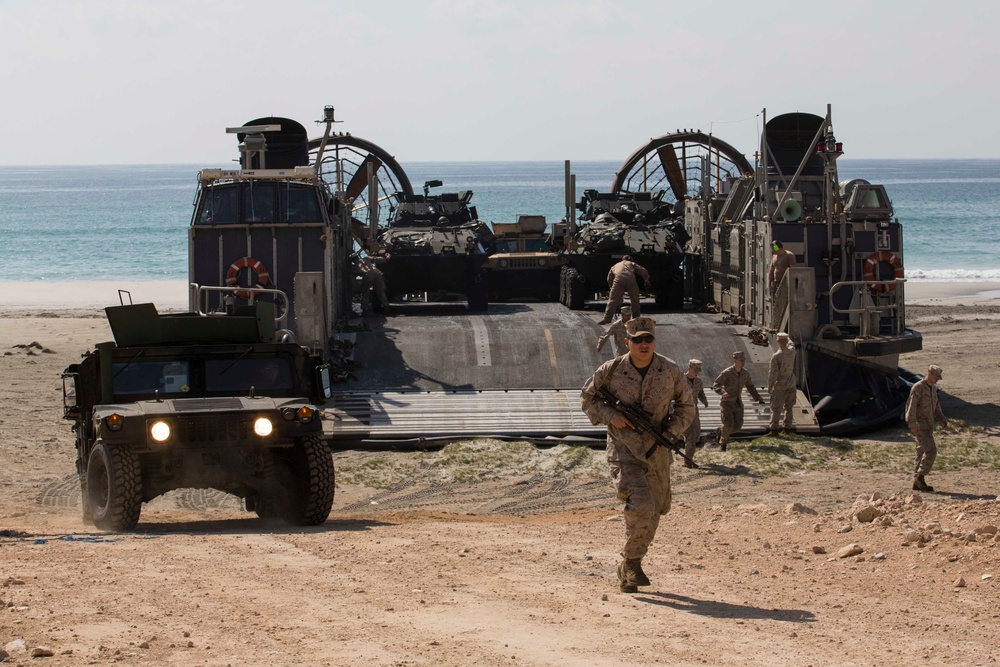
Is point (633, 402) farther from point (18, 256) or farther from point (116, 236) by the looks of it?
point (116, 236)

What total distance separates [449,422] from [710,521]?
4951 millimetres

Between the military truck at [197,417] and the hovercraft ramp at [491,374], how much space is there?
3943 mm

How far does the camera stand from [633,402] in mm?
6785

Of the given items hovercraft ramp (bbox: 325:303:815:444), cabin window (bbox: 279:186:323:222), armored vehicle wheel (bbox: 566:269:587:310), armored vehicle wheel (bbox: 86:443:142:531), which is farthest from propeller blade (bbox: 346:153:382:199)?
armored vehicle wheel (bbox: 86:443:142:531)

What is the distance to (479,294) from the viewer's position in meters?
20.0

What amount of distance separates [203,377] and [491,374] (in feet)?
19.5

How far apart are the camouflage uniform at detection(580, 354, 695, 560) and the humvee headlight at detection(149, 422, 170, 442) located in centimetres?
265

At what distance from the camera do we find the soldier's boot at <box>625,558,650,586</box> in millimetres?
6719

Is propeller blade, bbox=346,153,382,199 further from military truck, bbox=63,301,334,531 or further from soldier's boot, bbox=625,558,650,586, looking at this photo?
soldier's boot, bbox=625,558,650,586

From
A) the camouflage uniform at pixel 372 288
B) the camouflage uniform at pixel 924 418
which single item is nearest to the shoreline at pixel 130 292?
the camouflage uniform at pixel 372 288

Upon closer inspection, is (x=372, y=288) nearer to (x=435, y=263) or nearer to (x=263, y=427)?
(x=435, y=263)

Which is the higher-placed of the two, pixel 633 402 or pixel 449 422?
pixel 633 402

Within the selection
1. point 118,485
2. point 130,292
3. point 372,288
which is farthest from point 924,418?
point 130,292

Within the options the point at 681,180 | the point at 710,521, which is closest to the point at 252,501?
the point at 710,521
